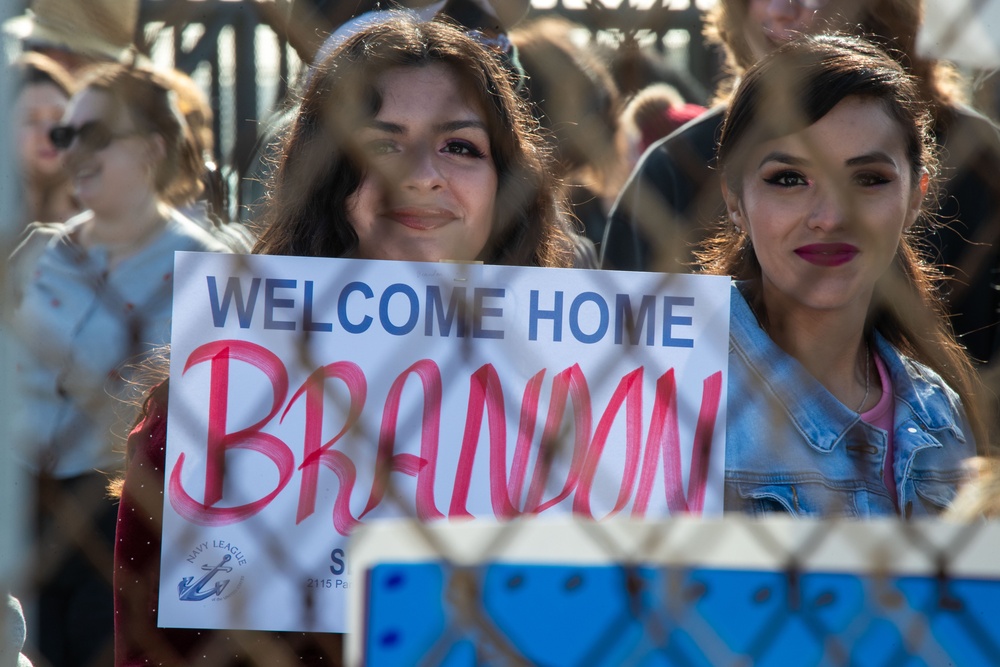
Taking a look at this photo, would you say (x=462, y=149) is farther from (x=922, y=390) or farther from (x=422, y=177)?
(x=922, y=390)

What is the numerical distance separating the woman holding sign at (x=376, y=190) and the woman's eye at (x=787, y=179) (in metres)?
0.31

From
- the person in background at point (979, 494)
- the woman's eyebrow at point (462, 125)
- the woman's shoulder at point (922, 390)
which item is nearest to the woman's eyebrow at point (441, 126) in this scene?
the woman's eyebrow at point (462, 125)

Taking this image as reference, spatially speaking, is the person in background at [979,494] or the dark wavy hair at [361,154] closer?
the person in background at [979,494]

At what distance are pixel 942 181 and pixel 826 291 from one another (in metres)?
0.50

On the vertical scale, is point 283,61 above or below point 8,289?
above

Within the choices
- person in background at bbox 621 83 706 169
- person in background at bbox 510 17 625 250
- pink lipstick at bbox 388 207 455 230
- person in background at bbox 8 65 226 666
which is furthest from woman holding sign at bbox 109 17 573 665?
person in background at bbox 621 83 706 169

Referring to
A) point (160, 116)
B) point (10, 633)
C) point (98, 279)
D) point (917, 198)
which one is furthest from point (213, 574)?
point (917, 198)

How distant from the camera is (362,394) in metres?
1.27

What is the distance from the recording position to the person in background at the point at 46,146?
1.66 meters

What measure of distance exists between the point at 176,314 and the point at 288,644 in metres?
0.40

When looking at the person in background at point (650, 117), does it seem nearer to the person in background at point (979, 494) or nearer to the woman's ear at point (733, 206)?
the woman's ear at point (733, 206)

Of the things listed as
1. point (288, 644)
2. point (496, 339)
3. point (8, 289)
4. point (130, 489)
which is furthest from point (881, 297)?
point (8, 289)

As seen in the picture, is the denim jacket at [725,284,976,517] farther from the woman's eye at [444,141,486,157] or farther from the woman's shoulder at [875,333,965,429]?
the woman's eye at [444,141,486,157]

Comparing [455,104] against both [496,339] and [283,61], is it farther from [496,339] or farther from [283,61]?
[283,61]
